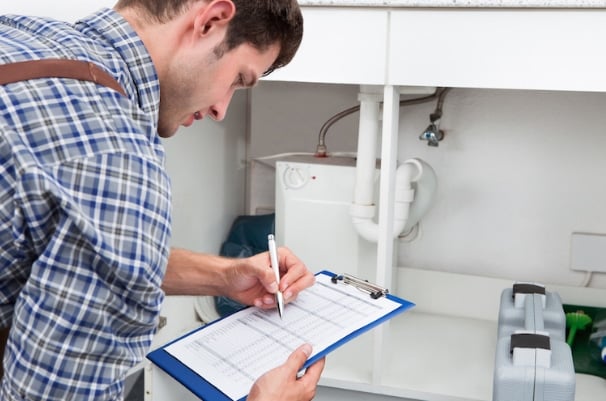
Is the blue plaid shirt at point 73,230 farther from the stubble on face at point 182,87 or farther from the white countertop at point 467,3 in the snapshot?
the white countertop at point 467,3

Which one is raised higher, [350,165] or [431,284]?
[350,165]

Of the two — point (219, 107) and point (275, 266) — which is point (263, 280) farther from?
point (219, 107)

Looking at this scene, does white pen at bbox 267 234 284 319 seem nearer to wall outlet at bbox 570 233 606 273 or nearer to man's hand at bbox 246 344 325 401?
man's hand at bbox 246 344 325 401

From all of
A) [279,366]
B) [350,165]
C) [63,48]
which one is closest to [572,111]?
[350,165]

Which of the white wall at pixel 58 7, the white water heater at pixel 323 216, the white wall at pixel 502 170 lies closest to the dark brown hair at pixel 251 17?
the white wall at pixel 58 7

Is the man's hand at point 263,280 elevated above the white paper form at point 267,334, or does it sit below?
above

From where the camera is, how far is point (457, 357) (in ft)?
4.73

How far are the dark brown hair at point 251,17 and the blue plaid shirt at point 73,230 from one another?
13 centimetres

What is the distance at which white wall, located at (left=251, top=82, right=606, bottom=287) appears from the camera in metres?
1.60

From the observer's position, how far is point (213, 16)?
2.17 feet

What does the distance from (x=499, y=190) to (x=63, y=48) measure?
4.22 ft

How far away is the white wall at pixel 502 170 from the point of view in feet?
5.26

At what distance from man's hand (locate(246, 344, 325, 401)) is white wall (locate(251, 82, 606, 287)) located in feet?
3.18

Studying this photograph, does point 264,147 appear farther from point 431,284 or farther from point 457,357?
point 457,357
